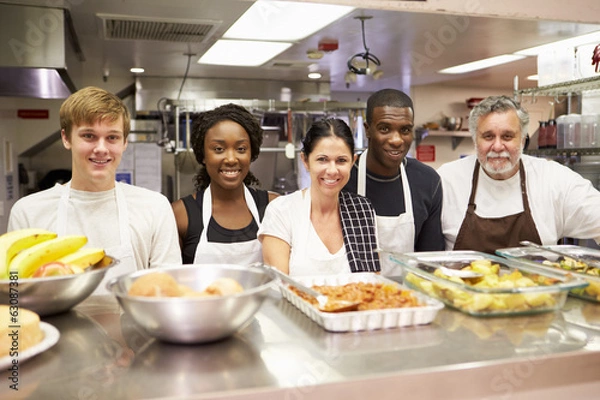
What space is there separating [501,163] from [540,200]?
0.25 metres

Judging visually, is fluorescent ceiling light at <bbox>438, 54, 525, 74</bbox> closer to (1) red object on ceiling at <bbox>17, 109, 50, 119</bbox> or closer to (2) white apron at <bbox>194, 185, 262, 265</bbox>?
(2) white apron at <bbox>194, 185, 262, 265</bbox>

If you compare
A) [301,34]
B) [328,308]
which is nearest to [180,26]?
[301,34]

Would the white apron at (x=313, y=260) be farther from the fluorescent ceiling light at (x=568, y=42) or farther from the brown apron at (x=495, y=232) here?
the fluorescent ceiling light at (x=568, y=42)

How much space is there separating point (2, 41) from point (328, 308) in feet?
9.18

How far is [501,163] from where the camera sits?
2.42m

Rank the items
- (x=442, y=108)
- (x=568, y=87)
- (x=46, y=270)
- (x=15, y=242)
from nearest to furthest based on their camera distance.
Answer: (x=46, y=270) < (x=15, y=242) < (x=568, y=87) < (x=442, y=108)

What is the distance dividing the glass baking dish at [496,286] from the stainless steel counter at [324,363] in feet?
0.14

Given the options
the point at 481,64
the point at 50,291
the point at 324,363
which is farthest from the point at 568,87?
the point at 50,291

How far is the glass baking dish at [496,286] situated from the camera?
4.48 ft

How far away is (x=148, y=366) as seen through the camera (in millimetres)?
1064

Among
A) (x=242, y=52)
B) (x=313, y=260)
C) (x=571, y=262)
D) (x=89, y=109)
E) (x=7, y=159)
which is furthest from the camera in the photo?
(x=7, y=159)

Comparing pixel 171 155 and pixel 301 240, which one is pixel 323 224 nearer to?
pixel 301 240

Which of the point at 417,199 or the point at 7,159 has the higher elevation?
the point at 7,159

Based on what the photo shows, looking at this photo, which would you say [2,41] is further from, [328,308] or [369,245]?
[328,308]
